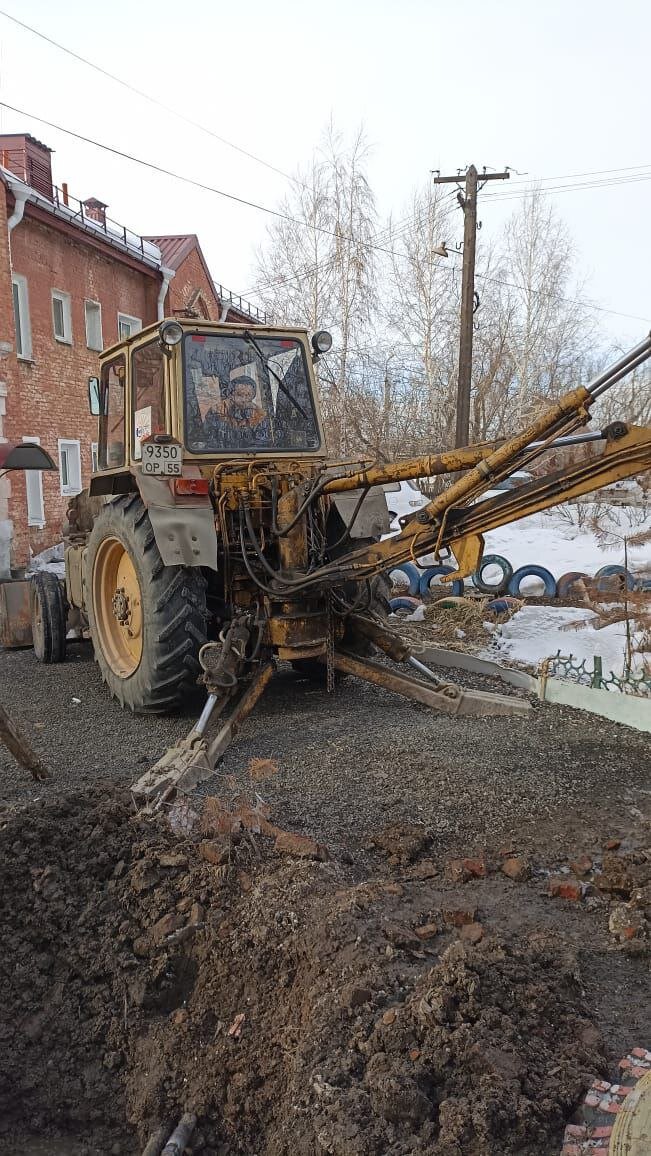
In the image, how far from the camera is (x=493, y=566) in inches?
438

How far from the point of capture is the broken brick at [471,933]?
2.55 meters

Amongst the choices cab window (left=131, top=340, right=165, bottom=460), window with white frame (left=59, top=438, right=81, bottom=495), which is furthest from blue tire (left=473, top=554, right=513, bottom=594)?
window with white frame (left=59, top=438, right=81, bottom=495)

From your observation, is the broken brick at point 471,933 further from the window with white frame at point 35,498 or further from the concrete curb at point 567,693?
the window with white frame at point 35,498

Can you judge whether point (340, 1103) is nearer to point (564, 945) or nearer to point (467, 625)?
point (564, 945)

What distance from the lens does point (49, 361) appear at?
15219 millimetres

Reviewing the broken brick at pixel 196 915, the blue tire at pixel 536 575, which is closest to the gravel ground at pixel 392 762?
the broken brick at pixel 196 915

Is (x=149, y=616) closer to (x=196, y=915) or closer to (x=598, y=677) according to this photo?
(x=196, y=915)

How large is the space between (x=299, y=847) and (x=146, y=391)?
3599mm

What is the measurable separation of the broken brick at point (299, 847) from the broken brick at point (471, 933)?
26.4 inches

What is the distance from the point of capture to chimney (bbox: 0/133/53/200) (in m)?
16.3

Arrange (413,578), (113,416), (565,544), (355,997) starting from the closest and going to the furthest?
(355,997)
(113,416)
(413,578)
(565,544)

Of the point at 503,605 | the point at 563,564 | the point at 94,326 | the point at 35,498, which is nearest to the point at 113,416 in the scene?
the point at 503,605

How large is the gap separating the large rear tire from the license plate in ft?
1.06

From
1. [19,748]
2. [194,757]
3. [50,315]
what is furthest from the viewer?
[50,315]
